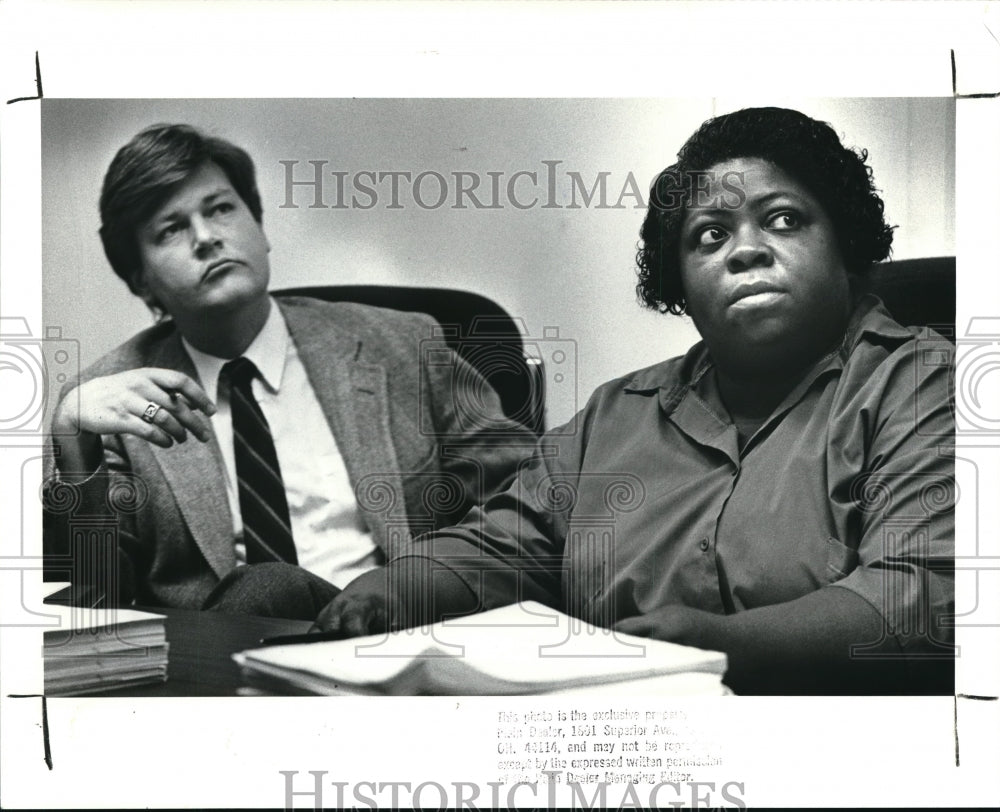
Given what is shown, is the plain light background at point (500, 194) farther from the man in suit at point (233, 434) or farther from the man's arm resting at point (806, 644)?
the man's arm resting at point (806, 644)

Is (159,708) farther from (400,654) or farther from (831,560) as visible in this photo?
(831,560)

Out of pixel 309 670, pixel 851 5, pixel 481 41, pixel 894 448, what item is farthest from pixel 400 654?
pixel 851 5

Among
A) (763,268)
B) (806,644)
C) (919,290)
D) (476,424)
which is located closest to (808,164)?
(763,268)

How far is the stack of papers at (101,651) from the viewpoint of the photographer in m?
2.85

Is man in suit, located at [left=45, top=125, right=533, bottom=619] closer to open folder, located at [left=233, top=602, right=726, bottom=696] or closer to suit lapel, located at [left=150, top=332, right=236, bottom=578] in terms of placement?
suit lapel, located at [left=150, top=332, right=236, bottom=578]

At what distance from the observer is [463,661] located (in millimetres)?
2832

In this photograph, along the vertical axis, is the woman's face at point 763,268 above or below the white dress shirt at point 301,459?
above

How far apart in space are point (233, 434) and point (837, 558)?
1400 mm

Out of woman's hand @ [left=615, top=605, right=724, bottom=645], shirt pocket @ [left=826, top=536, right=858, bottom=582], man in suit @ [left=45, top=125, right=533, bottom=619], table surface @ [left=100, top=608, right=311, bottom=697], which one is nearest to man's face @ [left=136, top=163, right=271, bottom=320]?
man in suit @ [left=45, top=125, right=533, bottom=619]

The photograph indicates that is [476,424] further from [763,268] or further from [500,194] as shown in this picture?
[763,268]

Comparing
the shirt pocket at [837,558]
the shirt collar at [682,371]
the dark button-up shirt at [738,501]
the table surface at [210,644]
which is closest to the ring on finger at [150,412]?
the table surface at [210,644]

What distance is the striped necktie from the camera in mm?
2846

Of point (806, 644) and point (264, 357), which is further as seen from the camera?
point (264, 357)

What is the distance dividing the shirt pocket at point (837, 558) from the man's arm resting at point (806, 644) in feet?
0.13
